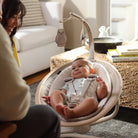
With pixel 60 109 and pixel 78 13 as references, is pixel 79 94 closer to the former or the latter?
pixel 60 109

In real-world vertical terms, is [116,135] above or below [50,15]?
below

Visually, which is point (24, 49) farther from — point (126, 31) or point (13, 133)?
point (13, 133)

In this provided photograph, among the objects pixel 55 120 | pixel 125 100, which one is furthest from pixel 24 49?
pixel 55 120

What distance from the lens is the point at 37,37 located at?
2938 millimetres

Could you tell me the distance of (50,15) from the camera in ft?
11.2

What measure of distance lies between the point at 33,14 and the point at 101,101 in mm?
2323

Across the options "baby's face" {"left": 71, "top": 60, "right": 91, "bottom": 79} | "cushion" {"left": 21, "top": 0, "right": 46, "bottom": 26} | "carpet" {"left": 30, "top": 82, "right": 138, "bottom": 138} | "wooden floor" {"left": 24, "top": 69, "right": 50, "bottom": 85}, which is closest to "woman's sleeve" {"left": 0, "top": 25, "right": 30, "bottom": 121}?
"baby's face" {"left": 71, "top": 60, "right": 91, "bottom": 79}

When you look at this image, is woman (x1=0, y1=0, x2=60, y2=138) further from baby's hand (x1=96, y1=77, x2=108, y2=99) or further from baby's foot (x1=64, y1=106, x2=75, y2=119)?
baby's hand (x1=96, y1=77, x2=108, y2=99)

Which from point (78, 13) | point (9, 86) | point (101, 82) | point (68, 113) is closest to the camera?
point (9, 86)

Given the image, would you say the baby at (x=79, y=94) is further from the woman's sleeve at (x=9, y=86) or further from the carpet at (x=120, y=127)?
the woman's sleeve at (x=9, y=86)

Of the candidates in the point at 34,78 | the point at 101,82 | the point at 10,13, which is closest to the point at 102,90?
the point at 101,82

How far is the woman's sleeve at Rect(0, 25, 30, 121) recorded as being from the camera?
2.19 ft

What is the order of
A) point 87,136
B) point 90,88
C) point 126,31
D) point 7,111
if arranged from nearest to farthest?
point 7,111
point 90,88
point 87,136
point 126,31

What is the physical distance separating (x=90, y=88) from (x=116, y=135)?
0.39 metres
